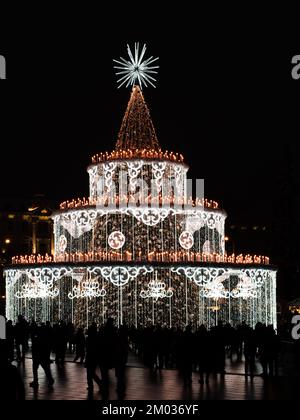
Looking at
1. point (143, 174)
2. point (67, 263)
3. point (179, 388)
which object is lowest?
point (179, 388)

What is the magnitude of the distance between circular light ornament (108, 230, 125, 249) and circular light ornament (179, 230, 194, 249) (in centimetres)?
291

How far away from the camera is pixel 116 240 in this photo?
149 ft

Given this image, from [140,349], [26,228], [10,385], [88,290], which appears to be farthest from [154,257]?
[26,228]

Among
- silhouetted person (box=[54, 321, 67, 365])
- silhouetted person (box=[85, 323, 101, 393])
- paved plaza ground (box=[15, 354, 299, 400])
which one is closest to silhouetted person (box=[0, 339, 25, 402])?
paved plaza ground (box=[15, 354, 299, 400])

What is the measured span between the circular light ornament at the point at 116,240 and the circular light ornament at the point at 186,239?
9.56ft

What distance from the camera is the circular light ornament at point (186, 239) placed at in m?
46.2

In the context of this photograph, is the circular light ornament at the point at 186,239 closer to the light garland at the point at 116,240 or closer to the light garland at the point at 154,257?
the light garland at the point at 154,257

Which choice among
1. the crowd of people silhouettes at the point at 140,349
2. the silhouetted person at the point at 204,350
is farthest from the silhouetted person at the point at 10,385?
the silhouetted person at the point at 204,350

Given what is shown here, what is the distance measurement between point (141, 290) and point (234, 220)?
97.1m

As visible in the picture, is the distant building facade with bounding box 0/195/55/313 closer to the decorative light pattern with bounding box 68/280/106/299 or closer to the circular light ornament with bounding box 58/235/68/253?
the circular light ornament with bounding box 58/235/68/253
